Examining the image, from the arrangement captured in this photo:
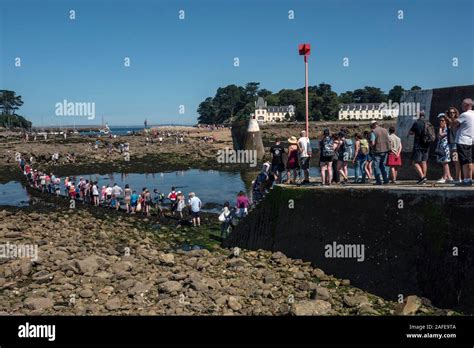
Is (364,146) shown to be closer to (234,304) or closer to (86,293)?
(234,304)

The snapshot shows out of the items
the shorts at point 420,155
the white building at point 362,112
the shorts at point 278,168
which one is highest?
the white building at point 362,112

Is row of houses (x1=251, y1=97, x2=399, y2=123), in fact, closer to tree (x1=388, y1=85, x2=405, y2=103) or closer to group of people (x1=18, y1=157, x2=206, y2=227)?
tree (x1=388, y1=85, x2=405, y2=103)

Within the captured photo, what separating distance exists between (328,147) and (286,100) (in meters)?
152

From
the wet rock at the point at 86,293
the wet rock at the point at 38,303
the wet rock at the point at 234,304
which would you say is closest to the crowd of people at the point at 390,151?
the wet rock at the point at 234,304

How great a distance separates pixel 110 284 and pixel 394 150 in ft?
28.5

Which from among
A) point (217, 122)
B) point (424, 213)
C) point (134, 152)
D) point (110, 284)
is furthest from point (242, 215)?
point (217, 122)

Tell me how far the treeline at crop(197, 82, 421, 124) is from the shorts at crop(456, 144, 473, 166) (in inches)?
4819

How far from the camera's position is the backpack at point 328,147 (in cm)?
1322

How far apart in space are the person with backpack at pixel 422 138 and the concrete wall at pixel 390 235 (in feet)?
3.83

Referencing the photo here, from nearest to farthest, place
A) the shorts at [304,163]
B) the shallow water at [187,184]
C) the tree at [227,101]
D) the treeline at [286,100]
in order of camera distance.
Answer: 1. the shorts at [304,163]
2. the shallow water at [187,184]
3. the treeline at [286,100]
4. the tree at [227,101]

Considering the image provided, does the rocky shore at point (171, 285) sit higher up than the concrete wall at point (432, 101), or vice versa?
the concrete wall at point (432, 101)

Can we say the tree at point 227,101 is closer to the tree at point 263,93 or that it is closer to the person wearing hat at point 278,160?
the tree at point 263,93

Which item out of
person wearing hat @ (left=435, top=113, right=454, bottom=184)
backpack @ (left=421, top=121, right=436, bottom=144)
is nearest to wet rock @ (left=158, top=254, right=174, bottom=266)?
backpack @ (left=421, top=121, right=436, bottom=144)

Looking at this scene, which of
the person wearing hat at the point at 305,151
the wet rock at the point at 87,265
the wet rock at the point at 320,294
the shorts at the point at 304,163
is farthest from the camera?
the shorts at the point at 304,163
